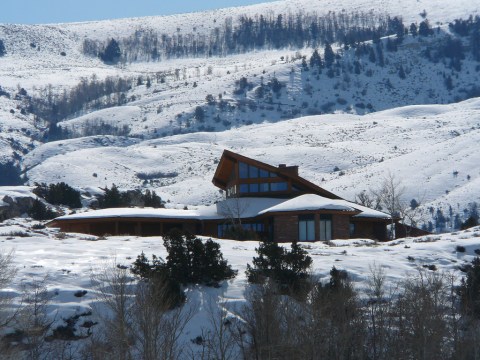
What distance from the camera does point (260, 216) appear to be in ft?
180

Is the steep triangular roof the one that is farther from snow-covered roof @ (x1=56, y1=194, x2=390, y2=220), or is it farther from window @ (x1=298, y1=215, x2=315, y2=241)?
window @ (x1=298, y1=215, x2=315, y2=241)

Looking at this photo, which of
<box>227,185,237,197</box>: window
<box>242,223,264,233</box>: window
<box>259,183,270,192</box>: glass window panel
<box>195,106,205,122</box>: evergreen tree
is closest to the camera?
<box>242,223,264,233</box>: window

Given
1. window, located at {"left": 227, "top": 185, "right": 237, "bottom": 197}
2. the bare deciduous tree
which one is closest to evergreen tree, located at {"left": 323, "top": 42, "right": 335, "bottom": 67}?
window, located at {"left": 227, "top": 185, "right": 237, "bottom": 197}

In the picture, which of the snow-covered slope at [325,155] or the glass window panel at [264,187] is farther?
the snow-covered slope at [325,155]

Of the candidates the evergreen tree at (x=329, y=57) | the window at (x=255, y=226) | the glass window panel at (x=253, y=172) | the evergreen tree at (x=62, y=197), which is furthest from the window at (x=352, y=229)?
the evergreen tree at (x=329, y=57)

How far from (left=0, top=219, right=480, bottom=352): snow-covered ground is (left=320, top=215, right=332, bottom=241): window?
4.34m

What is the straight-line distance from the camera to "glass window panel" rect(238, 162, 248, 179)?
59.6 metres

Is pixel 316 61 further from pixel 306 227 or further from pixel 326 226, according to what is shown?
pixel 306 227

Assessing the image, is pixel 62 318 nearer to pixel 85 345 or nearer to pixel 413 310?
pixel 85 345

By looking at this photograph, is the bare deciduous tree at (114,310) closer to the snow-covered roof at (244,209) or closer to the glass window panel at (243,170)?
the snow-covered roof at (244,209)

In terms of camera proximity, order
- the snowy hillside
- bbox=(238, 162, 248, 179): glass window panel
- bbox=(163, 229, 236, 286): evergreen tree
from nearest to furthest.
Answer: bbox=(163, 229, 236, 286): evergreen tree → bbox=(238, 162, 248, 179): glass window panel → the snowy hillside

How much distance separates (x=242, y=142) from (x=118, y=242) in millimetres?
105308

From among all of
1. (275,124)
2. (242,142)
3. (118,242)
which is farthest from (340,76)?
(118,242)

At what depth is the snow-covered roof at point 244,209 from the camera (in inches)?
2083
